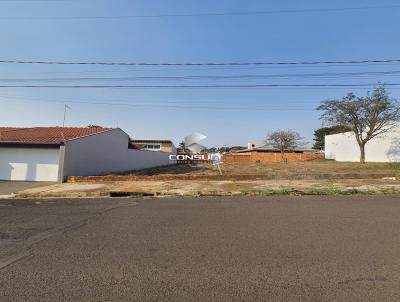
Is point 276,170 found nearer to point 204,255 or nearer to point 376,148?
point 376,148

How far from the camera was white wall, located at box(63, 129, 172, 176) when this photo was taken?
2450 centimetres

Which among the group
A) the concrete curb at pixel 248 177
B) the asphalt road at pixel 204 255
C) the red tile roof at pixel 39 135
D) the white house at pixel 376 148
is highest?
the white house at pixel 376 148

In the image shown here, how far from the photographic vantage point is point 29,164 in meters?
24.7

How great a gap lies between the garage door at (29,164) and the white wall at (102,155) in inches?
49.1

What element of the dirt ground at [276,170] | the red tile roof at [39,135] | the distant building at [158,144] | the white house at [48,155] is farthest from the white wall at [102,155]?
the distant building at [158,144]

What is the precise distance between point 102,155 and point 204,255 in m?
25.2

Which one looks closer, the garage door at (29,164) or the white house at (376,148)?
the garage door at (29,164)

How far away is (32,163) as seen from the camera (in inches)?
970

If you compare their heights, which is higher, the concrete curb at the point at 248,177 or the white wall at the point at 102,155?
the white wall at the point at 102,155

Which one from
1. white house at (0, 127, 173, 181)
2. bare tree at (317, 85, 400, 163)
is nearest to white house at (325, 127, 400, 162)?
bare tree at (317, 85, 400, 163)

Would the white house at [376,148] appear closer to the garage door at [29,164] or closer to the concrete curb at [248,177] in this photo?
the concrete curb at [248,177]

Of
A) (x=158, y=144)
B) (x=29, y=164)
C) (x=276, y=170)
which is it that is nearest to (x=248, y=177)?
(x=276, y=170)

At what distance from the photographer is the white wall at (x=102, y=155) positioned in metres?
24.5

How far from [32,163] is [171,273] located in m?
22.4
